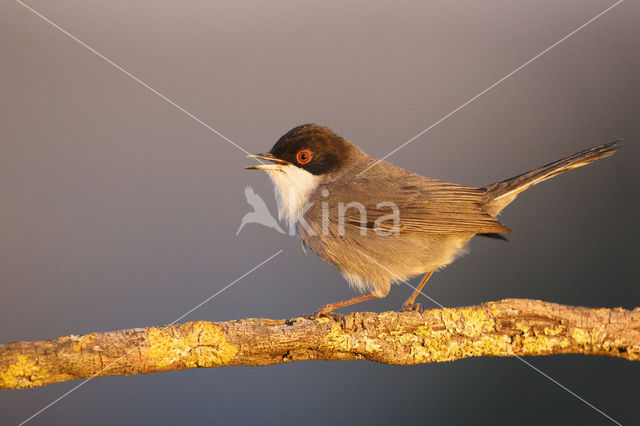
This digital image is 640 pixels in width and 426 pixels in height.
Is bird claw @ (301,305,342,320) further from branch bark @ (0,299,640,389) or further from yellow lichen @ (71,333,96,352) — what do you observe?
yellow lichen @ (71,333,96,352)

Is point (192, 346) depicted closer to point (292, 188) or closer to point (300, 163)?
point (292, 188)

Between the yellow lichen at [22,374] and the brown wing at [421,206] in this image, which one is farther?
the brown wing at [421,206]

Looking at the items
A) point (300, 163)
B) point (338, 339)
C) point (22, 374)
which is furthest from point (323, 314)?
point (22, 374)

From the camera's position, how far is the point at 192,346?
2.20 meters

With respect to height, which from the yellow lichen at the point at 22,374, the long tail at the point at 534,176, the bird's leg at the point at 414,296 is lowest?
the yellow lichen at the point at 22,374

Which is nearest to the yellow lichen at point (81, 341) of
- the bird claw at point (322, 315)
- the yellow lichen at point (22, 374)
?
the yellow lichen at point (22, 374)

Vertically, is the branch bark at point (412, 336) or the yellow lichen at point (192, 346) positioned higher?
the branch bark at point (412, 336)

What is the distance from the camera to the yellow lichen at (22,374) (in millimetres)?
1972

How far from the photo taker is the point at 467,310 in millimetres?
2463

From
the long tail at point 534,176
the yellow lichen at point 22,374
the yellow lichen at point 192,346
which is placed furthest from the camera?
the long tail at point 534,176

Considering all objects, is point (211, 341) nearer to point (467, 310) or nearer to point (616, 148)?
point (467, 310)

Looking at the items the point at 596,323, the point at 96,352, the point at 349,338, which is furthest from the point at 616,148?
the point at 96,352

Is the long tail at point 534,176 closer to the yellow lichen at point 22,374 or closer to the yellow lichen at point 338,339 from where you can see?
the yellow lichen at point 338,339

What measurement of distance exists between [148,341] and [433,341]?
1316 millimetres
